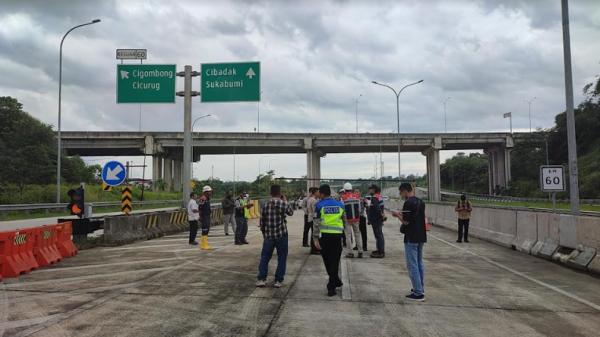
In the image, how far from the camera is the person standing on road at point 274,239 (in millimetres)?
7992

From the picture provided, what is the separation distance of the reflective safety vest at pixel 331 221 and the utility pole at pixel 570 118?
23.0 ft

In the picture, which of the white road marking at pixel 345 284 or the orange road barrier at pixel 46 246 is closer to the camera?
the white road marking at pixel 345 284

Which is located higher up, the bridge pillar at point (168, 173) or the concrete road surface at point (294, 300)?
the bridge pillar at point (168, 173)

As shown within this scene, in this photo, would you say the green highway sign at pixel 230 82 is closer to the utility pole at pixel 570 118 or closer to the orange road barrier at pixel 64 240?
the orange road barrier at pixel 64 240

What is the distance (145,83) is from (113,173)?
7.89m

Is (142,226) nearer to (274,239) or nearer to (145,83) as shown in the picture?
(145,83)

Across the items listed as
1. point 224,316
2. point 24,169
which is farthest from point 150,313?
point 24,169

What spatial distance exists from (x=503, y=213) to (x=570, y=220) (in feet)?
14.0

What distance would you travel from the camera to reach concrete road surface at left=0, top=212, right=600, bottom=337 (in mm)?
5598

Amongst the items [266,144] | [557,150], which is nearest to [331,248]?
[266,144]

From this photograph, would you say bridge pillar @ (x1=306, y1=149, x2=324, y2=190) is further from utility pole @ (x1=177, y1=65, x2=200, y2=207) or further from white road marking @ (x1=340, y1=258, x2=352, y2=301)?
white road marking @ (x1=340, y1=258, x2=352, y2=301)

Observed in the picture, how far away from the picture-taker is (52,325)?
18.4ft

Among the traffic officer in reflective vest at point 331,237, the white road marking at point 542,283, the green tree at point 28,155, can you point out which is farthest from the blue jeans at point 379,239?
the green tree at point 28,155

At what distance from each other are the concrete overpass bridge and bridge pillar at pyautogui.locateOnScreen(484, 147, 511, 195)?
316mm
